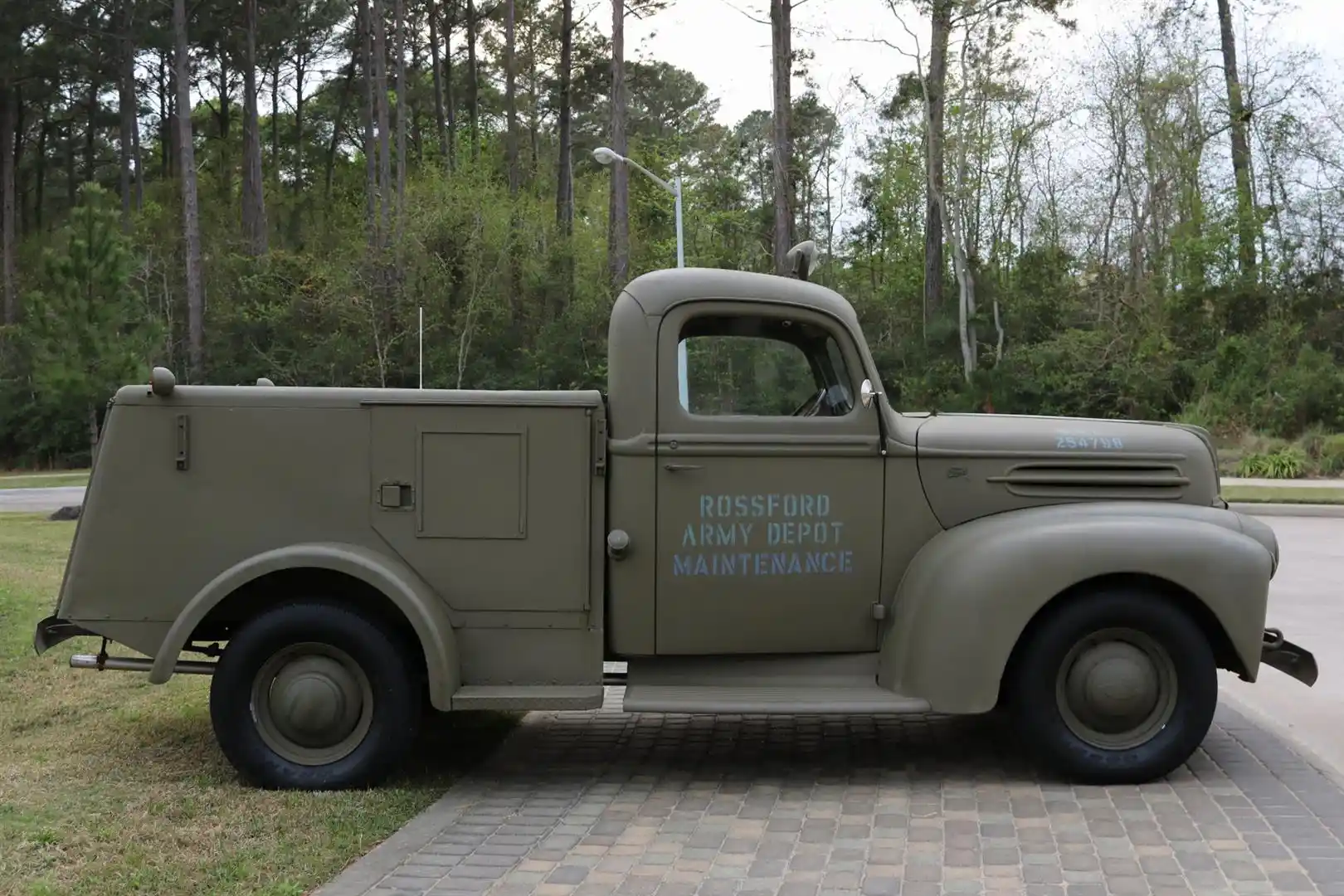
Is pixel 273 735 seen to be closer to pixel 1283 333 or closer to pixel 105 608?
pixel 105 608

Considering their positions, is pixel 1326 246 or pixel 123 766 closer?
pixel 123 766

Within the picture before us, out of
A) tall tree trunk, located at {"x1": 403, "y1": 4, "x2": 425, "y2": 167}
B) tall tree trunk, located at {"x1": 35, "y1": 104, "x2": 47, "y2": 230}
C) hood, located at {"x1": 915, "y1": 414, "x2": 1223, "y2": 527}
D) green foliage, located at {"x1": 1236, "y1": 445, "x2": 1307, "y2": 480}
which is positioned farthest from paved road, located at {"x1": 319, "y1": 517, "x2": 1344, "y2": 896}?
tall tree trunk, located at {"x1": 35, "y1": 104, "x2": 47, "y2": 230}

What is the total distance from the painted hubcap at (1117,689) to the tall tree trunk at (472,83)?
130 feet

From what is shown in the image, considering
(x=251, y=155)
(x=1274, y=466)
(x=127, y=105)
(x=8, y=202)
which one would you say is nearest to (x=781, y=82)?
(x=1274, y=466)

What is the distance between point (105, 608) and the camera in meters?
5.22

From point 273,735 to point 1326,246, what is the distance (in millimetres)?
33383

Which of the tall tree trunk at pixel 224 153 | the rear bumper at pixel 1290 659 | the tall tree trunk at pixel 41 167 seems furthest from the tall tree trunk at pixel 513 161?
the rear bumper at pixel 1290 659

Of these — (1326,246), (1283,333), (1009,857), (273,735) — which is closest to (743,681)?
(1009,857)

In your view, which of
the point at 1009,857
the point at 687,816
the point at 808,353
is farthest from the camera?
the point at 808,353

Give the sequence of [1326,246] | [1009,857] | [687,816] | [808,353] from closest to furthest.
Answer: [1009,857] → [687,816] → [808,353] → [1326,246]

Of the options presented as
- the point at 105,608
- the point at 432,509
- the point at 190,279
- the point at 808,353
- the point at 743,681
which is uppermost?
the point at 190,279

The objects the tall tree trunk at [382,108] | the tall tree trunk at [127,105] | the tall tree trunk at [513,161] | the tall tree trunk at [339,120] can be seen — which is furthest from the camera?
the tall tree trunk at [339,120]

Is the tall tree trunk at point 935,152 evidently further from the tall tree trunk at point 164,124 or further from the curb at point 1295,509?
the tall tree trunk at point 164,124

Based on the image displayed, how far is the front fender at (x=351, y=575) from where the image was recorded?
5.06 m
